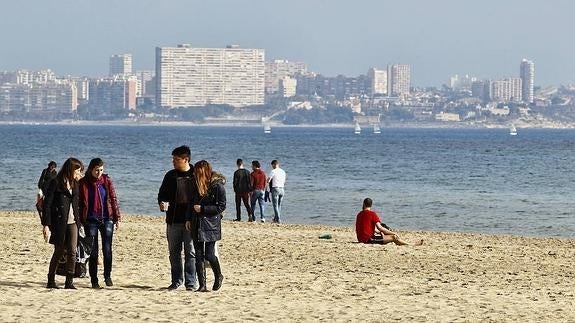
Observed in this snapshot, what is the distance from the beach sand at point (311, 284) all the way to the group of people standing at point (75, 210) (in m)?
0.44

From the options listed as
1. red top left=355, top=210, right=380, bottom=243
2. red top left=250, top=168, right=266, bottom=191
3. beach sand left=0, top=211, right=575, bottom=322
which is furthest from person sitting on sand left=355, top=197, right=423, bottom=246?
red top left=250, top=168, right=266, bottom=191

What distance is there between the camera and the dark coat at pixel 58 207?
45.3ft

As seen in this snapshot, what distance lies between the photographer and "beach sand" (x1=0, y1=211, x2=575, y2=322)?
13.0 m

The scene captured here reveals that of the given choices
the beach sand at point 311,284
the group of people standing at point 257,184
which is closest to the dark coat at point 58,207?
the beach sand at point 311,284

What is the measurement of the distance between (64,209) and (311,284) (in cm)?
311

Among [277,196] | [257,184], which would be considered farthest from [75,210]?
[277,196]

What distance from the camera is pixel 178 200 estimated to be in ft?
45.8

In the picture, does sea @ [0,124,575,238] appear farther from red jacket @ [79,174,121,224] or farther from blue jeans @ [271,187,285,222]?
red jacket @ [79,174,121,224]

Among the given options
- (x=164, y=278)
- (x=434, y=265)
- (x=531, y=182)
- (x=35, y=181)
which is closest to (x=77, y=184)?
(x=164, y=278)

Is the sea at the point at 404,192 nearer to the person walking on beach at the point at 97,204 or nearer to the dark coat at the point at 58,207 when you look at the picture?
the person walking on beach at the point at 97,204

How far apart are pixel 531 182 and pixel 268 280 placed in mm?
42125

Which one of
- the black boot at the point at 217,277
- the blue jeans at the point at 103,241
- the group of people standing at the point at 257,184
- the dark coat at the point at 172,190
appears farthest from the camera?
the group of people standing at the point at 257,184

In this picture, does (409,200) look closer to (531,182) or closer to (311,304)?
(531,182)

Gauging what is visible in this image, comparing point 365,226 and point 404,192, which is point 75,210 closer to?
point 365,226
